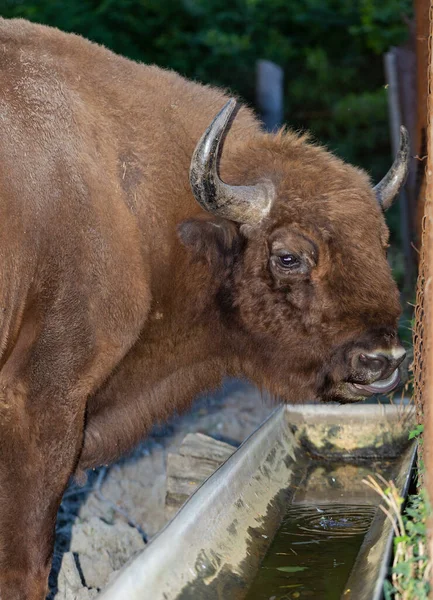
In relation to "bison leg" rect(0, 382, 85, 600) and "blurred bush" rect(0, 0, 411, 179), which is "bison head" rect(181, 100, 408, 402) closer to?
"bison leg" rect(0, 382, 85, 600)

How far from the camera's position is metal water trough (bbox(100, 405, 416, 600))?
379 cm

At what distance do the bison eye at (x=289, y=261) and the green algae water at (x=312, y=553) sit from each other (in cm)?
158

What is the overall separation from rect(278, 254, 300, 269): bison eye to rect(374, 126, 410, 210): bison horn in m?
0.77

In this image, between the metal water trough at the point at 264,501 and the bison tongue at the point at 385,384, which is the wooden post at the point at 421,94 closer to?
the metal water trough at the point at 264,501

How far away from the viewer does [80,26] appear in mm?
13555

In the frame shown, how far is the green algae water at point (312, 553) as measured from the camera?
4418mm

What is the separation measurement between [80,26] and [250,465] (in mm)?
10169

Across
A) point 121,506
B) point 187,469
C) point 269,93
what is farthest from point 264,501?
point 269,93

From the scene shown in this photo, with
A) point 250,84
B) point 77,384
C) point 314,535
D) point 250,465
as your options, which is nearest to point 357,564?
point 314,535

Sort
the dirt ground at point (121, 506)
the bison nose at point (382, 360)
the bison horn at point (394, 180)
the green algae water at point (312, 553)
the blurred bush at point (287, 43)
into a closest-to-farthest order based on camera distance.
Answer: the green algae water at point (312, 553) < the bison nose at point (382, 360) < the bison horn at point (394, 180) < the dirt ground at point (121, 506) < the blurred bush at point (287, 43)

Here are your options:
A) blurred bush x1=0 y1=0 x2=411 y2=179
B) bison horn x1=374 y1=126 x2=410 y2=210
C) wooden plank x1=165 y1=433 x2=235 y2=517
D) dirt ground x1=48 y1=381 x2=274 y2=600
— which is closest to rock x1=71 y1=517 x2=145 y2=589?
dirt ground x1=48 y1=381 x2=274 y2=600

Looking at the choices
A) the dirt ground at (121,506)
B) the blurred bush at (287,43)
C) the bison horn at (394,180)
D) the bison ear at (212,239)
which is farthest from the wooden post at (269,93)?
the bison ear at (212,239)

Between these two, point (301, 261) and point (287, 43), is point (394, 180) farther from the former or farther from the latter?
point (287, 43)

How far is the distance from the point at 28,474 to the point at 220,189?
183 cm
